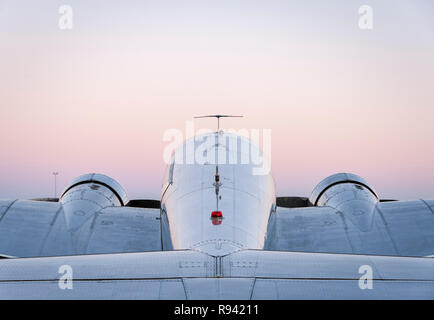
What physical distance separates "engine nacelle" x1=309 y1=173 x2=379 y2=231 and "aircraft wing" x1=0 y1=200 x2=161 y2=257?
5.21 m

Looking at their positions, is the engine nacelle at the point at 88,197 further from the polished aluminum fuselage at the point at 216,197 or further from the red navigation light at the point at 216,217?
the red navigation light at the point at 216,217

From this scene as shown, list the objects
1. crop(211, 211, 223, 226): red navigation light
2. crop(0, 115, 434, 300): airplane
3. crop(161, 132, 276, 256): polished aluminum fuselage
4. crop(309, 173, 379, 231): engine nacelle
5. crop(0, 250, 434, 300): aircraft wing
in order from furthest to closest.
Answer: crop(309, 173, 379, 231): engine nacelle < crop(211, 211, 223, 226): red navigation light < crop(161, 132, 276, 256): polished aluminum fuselage < crop(0, 115, 434, 300): airplane < crop(0, 250, 434, 300): aircraft wing

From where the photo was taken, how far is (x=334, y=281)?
7.62m

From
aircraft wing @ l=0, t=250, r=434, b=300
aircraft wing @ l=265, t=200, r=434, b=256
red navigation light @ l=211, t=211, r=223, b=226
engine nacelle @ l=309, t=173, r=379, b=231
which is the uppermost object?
red navigation light @ l=211, t=211, r=223, b=226

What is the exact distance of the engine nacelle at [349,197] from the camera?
55.3 feet

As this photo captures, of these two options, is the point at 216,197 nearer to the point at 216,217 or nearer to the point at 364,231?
the point at 216,217

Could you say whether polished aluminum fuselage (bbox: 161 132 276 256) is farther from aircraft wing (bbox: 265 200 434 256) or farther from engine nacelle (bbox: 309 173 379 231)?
engine nacelle (bbox: 309 173 379 231)

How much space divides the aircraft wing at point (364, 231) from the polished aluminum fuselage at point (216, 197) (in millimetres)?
1017

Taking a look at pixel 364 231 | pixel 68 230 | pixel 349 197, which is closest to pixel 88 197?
pixel 68 230

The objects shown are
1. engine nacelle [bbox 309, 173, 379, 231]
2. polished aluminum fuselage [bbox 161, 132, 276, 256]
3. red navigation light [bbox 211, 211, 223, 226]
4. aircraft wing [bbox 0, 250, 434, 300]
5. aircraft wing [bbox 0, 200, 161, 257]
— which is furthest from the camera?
engine nacelle [bbox 309, 173, 379, 231]

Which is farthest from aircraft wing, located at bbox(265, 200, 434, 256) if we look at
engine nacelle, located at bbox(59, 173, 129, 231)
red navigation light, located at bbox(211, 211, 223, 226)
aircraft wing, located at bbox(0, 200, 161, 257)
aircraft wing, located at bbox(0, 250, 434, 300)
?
aircraft wing, located at bbox(0, 250, 434, 300)

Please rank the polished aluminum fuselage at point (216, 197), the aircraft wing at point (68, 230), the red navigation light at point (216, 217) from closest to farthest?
the polished aluminum fuselage at point (216, 197)
the red navigation light at point (216, 217)
the aircraft wing at point (68, 230)

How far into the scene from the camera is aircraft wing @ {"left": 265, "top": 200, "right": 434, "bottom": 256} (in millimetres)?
15016

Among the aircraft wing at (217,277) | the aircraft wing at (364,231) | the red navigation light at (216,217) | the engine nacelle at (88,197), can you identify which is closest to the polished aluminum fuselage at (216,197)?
the red navigation light at (216,217)
